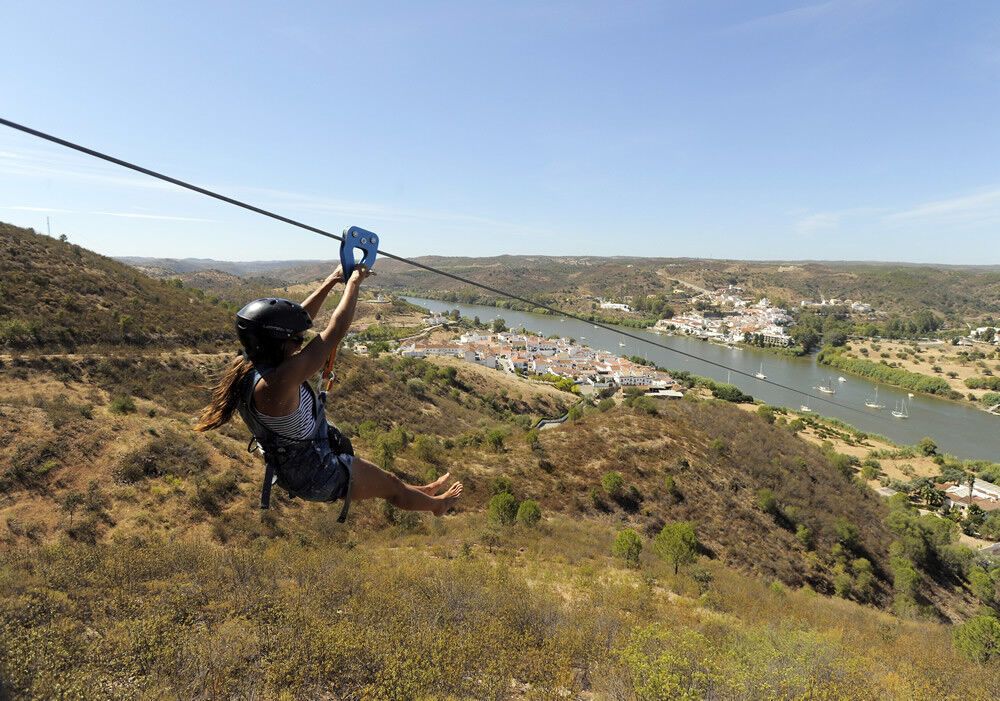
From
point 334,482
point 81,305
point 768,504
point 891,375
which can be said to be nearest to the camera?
point 334,482

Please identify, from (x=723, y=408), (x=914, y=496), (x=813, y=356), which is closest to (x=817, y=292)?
(x=813, y=356)

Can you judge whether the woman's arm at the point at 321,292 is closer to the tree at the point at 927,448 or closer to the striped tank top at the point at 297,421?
the striped tank top at the point at 297,421

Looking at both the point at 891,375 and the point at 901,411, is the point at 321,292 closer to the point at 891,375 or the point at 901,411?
the point at 901,411

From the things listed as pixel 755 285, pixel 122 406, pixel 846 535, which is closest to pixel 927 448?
pixel 846 535

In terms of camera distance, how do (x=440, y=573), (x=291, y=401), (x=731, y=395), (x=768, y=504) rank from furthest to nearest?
(x=731, y=395)
(x=768, y=504)
(x=440, y=573)
(x=291, y=401)

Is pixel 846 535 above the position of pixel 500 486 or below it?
below

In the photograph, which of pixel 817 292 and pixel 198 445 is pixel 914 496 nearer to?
pixel 198 445

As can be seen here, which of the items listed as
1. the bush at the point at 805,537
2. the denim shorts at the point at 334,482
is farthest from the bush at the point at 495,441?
the denim shorts at the point at 334,482
